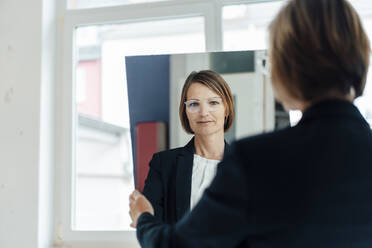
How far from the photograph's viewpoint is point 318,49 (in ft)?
2.45

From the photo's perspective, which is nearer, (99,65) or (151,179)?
(151,179)

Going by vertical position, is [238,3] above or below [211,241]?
above

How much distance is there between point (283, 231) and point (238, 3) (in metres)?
1.41

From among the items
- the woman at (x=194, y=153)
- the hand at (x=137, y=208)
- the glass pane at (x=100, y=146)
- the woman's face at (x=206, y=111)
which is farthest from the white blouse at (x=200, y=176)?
the glass pane at (x=100, y=146)

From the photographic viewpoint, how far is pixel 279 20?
0.80 m

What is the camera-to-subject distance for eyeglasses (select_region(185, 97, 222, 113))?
1.40 m

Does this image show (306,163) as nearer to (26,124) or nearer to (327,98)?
(327,98)

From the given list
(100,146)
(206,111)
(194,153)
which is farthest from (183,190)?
(100,146)

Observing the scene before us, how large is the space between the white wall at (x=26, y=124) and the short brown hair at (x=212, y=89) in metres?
0.81

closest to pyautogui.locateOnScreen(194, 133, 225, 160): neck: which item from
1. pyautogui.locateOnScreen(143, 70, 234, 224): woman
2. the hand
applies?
pyautogui.locateOnScreen(143, 70, 234, 224): woman

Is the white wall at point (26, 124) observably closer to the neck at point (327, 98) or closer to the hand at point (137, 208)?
the hand at point (137, 208)

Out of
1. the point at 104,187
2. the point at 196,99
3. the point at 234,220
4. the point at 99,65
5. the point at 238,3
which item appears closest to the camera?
the point at 234,220

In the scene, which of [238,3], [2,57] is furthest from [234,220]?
[2,57]

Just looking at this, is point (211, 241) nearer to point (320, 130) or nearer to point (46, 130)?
point (320, 130)
